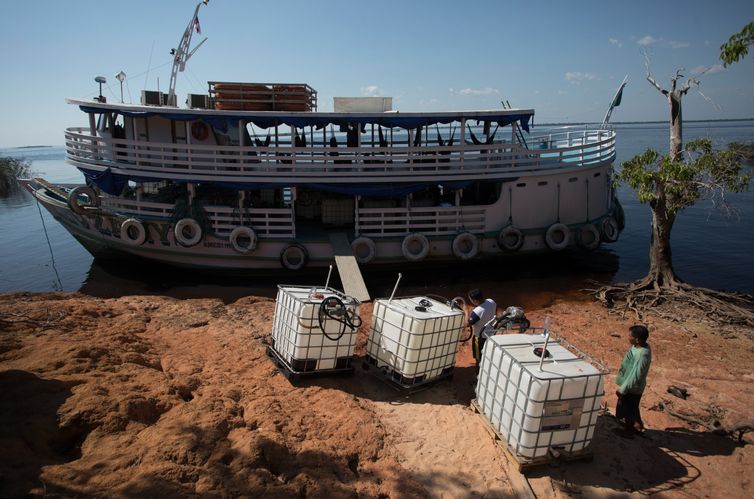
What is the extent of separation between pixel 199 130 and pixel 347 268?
6.23 meters

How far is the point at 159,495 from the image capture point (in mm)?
4133

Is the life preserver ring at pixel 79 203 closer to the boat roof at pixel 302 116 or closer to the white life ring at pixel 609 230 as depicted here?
the boat roof at pixel 302 116

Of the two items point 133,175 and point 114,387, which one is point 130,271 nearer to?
point 133,175

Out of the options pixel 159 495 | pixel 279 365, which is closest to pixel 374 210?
pixel 279 365

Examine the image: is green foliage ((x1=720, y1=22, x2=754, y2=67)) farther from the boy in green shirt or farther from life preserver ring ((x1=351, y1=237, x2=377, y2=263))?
life preserver ring ((x1=351, y1=237, x2=377, y2=263))

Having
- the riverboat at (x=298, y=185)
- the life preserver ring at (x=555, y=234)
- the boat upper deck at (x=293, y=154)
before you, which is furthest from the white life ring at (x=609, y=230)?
the boat upper deck at (x=293, y=154)

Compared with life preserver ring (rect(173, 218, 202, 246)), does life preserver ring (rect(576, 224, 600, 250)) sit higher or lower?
lower

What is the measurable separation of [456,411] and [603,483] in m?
1.92

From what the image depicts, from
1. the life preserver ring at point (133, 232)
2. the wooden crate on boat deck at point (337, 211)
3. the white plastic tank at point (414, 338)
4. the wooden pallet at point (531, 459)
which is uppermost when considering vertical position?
the wooden crate on boat deck at point (337, 211)

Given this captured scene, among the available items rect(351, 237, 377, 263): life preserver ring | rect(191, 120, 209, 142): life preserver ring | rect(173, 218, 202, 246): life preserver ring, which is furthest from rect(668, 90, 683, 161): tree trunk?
rect(191, 120, 209, 142): life preserver ring

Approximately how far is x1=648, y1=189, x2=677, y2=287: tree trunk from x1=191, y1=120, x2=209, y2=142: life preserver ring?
1188 centimetres

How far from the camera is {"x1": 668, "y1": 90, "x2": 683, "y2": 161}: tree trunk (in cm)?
1158

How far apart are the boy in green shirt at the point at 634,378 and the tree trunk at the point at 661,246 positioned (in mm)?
6954

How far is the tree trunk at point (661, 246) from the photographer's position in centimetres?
1198
